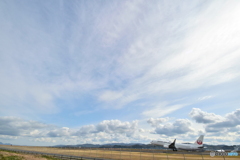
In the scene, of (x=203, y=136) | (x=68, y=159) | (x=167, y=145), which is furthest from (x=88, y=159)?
(x=203, y=136)

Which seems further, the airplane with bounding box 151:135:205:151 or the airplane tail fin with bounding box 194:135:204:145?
the airplane tail fin with bounding box 194:135:204:145

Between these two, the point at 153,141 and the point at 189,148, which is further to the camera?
the point at 153,141

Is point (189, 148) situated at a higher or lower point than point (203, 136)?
lower

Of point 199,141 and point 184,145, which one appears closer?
point 184,145

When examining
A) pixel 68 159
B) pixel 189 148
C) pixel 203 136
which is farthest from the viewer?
pixel 203 136

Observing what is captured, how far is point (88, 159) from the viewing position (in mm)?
45688

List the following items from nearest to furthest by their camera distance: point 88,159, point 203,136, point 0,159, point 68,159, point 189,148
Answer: point 0,159, point 88,159, point 68,159, point 189,148, point 203,136

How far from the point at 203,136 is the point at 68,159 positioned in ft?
303

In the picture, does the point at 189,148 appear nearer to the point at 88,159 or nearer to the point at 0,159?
the point at 88,159

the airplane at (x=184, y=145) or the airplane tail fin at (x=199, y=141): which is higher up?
the airplane tail fin at (x=199, y=141)

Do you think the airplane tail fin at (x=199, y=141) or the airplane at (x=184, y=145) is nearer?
the airplane at (x=184, y=145)

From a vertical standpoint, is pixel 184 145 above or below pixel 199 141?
below

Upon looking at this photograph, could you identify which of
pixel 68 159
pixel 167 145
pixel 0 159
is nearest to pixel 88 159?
pixel 68 159

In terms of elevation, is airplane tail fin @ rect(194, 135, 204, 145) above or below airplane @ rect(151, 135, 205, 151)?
above
